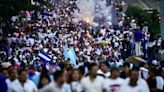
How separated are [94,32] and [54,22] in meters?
3.78

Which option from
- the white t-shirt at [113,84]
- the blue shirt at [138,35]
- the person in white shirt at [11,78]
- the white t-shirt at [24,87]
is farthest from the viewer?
the blue shirt at [138,35]

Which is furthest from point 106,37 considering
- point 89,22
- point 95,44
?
point 89,22

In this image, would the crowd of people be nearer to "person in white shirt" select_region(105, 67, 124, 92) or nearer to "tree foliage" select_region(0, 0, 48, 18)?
"person in white shirt" select_region(105, 67, 124, 92)

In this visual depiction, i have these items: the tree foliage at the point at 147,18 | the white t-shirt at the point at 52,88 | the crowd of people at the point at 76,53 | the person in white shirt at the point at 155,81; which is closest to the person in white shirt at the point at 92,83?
the crowd of people at the point at 76,53

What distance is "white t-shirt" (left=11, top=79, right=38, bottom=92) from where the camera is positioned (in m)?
11.5

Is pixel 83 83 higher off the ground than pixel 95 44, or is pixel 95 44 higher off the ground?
pixel 83 83

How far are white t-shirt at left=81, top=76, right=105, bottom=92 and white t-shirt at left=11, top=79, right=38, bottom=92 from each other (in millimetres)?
1008

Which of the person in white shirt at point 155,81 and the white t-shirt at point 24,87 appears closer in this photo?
the white t-shirt at point 24,87

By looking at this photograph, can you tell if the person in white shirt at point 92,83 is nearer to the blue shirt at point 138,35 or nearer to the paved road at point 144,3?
the blue shirt at point 138,35

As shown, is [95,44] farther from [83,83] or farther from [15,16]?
[83,83]

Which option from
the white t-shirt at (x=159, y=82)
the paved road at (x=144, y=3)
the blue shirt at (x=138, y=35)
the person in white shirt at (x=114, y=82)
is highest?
the person in white shirt at (x=114, y=82)

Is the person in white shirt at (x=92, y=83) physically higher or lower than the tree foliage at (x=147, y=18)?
higher

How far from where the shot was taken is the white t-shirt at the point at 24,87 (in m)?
11.5

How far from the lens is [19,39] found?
33.0m
